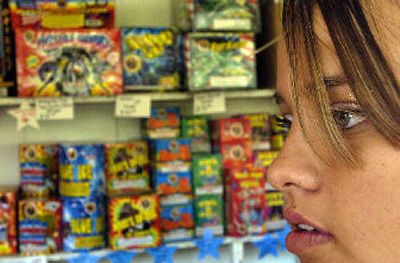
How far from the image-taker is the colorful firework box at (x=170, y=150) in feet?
6.70

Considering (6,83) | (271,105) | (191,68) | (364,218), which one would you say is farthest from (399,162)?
(271,105)

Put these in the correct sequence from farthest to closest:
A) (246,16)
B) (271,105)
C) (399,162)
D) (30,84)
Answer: (271,105) < (246,16) < (30,84) < (399,162)

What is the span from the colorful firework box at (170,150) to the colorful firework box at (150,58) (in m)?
0.20

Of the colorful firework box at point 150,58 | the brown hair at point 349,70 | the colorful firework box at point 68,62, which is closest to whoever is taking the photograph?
the brown hair at point 349,70

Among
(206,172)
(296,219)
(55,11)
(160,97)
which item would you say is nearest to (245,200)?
(206,172)

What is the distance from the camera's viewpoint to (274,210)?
218 centimetres

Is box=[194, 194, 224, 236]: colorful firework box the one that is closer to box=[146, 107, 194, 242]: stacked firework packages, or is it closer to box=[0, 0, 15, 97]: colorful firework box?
box=[146, 107, 194, 242]: stacked firework packages

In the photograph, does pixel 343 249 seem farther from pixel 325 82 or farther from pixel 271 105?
pixel 271 105

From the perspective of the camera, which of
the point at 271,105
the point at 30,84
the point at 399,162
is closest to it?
the point at 399,162

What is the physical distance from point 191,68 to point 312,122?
4.54ft

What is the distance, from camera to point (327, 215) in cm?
61

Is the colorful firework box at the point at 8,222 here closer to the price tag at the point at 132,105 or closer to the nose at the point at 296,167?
the price tag at the point at 132,105

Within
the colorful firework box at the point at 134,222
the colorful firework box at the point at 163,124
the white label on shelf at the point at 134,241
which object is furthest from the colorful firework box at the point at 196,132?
the white label on shelf at the point at 134,241

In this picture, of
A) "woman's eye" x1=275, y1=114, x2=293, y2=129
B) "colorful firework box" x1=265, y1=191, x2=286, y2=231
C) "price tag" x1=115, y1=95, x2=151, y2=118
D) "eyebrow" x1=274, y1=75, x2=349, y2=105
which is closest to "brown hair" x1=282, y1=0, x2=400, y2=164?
"eyebrow" x1=274, y1=75, x2=349, y2=105
